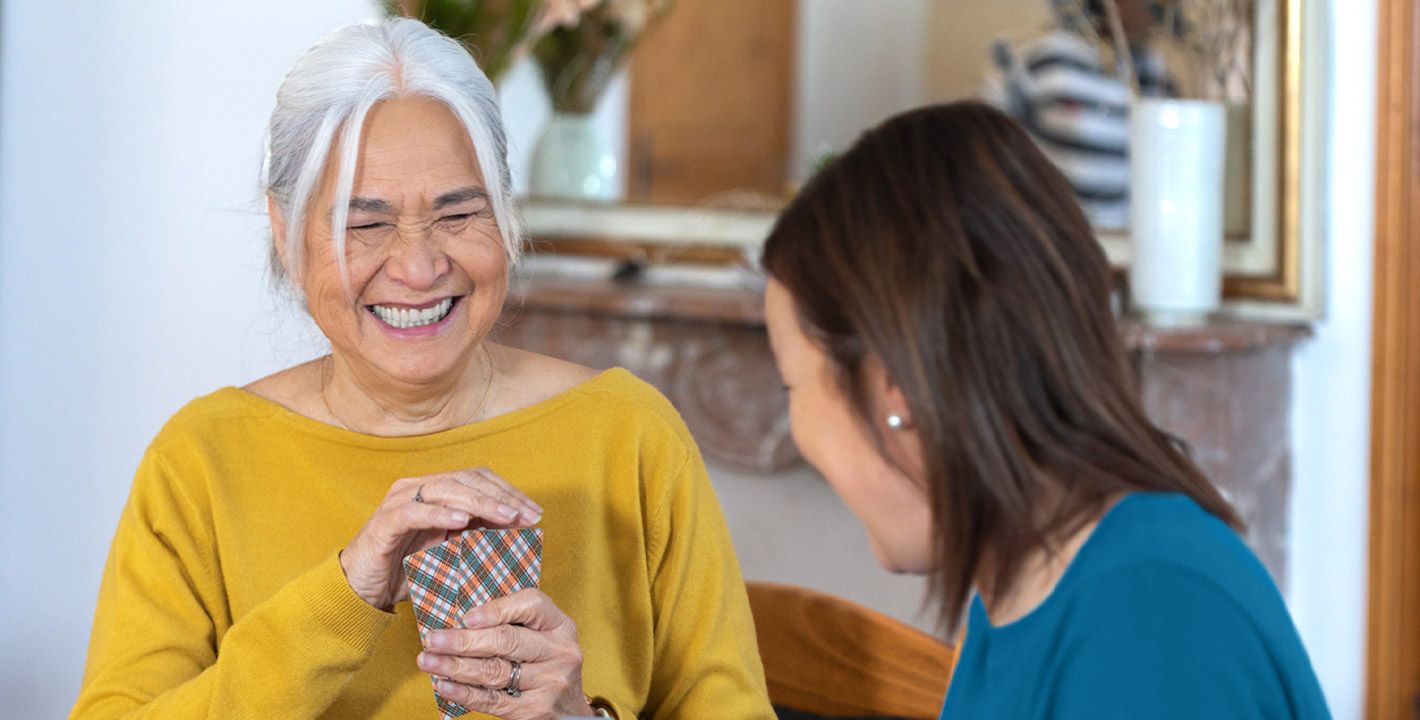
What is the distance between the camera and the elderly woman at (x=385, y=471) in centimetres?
128

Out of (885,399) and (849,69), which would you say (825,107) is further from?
(885,399)

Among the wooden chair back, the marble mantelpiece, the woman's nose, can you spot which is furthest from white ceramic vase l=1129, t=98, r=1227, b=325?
the woman's nose

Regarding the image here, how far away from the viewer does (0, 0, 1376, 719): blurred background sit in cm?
228

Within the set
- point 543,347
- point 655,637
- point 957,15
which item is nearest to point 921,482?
point 655,637

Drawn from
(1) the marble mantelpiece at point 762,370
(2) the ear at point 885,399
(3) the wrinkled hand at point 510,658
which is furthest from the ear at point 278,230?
(2) the ear at point 885,399

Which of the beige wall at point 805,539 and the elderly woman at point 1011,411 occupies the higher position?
the elderly woman at point 1011,411

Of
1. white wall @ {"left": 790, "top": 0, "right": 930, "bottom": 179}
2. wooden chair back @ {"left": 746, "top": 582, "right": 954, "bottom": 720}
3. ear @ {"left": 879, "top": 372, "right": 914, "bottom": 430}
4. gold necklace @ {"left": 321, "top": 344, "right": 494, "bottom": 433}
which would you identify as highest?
white wall @ {"left": 790, "top": 0, "right": 930, "bottom": 179}

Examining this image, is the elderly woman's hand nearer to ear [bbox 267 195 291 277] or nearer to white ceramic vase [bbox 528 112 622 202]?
ear [bbox 267 195 291 277]

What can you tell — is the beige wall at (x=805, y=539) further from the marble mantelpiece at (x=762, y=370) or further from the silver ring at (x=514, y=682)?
the silver ring at (x=514, y=682)

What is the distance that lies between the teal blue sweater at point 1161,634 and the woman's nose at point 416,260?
25.1 inches

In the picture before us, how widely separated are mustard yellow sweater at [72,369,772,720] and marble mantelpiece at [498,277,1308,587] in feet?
1.71

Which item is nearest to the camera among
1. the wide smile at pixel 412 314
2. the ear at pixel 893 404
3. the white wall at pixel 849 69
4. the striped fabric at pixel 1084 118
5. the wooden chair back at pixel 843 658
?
the ear at pixel 893 404

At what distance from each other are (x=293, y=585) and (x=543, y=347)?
1.77 meters

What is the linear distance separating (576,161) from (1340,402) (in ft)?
5.13
